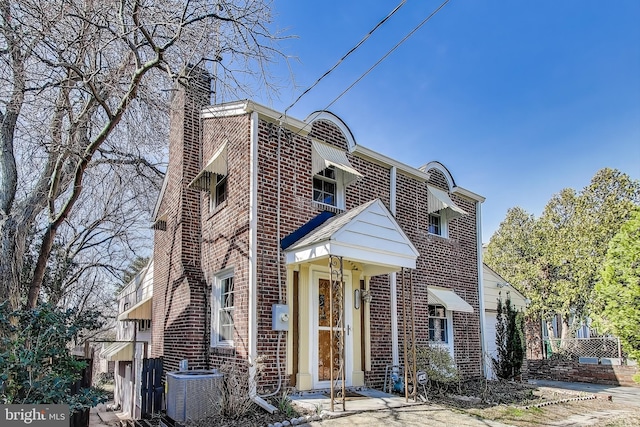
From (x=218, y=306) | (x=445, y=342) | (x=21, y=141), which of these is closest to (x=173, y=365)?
(x=218, y=306)

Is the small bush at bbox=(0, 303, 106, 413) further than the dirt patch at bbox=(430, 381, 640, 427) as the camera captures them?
No

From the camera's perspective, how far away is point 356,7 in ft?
27.1

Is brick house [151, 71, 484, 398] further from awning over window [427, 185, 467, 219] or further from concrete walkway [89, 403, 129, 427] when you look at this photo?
concrete walkway [89, 403, 129, 427]

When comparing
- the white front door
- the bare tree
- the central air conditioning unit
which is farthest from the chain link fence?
the bare tree

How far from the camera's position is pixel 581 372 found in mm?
17500

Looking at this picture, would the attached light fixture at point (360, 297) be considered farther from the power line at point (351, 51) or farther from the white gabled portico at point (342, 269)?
the power line at point (351, 51)

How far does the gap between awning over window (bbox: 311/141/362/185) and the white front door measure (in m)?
2.46

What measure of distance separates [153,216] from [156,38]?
789 centimetres

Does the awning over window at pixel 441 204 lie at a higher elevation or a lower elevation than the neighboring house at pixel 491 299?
higher

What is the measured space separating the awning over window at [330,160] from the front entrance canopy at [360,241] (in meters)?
1.39

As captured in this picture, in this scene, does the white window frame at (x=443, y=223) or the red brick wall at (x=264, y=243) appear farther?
the white window frame at (x=443, y=223)

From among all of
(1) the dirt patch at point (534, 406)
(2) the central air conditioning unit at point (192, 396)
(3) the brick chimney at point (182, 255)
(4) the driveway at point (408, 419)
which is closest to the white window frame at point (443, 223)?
(1) the dirt patch at point (534, 406)

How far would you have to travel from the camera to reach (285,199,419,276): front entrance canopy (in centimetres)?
841

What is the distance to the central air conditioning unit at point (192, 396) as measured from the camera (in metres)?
7.69
